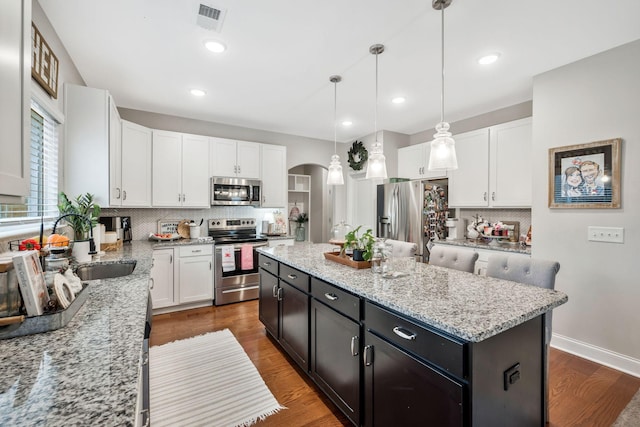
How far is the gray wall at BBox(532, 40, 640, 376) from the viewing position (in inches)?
90.4

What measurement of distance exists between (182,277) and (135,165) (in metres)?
1.51

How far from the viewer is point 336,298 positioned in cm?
177

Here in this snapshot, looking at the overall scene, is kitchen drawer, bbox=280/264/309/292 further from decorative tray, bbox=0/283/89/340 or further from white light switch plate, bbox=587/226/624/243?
white light switch plate, bbox=587/226/624/243

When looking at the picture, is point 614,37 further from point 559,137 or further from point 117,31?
point 117,31

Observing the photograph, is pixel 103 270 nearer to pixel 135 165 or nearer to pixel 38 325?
pixel 38 325

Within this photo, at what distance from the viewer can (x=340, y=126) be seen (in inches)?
182

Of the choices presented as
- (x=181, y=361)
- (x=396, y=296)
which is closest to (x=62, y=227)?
(x=181, y=361)

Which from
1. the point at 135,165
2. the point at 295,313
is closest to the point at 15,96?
the point at 295,313

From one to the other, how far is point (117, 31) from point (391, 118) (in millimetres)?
3245

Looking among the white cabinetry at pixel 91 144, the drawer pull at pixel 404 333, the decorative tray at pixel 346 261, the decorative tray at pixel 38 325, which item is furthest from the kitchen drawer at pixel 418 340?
the white cabinetry at pixel 91 144

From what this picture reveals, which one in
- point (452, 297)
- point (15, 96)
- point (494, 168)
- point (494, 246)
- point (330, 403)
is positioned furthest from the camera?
point (494, 168)

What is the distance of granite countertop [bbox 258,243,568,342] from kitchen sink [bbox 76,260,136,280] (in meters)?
1.41

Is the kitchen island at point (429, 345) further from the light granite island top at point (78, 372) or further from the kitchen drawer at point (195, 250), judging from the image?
the kitchen drawer at point (195, 250)

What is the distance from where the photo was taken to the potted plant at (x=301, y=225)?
18.9ft
